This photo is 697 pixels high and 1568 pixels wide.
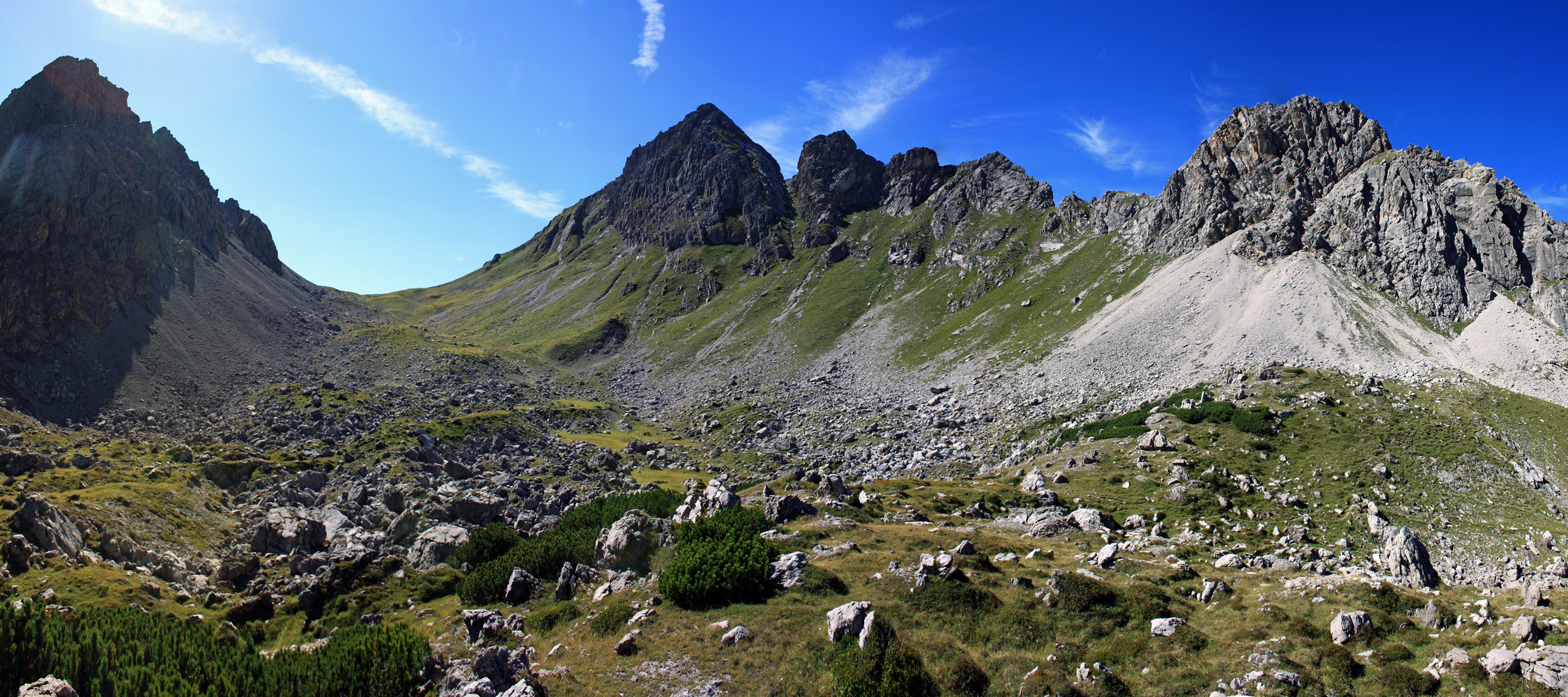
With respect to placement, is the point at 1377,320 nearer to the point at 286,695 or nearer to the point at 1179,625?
the point at 1179,625

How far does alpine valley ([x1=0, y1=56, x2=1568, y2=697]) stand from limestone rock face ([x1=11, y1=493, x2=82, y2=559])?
18cm

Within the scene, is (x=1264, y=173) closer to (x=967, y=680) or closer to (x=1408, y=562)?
(x=1408, y=562)

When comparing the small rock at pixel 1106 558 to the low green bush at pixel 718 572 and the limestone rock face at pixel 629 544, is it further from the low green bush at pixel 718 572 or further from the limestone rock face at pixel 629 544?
the limestone rock face at pixel 629 544

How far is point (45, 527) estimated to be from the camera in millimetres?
29969

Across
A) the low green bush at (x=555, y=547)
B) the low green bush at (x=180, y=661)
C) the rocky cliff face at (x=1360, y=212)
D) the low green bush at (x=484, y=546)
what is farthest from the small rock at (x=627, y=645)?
the rocky cliff face at (x=1360, y=212)

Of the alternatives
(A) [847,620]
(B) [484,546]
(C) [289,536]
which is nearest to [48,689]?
(B) [484,546]

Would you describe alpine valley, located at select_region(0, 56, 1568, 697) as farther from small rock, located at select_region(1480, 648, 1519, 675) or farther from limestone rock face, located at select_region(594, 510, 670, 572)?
limestone rock face, located at select_region(594, 510, 670, 572)

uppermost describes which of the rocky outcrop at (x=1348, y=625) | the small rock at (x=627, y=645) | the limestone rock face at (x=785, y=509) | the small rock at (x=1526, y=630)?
the small rock at (x=1526, y=630)

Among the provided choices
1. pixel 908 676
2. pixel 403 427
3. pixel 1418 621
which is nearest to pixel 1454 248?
pixel 1418 621

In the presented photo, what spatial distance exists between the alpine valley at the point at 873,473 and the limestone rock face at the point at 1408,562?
155 mm

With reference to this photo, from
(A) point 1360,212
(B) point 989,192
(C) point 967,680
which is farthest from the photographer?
(B) point 989,192

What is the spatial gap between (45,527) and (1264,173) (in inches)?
5575

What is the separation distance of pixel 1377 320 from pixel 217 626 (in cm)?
10411

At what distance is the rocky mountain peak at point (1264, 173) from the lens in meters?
92.4
